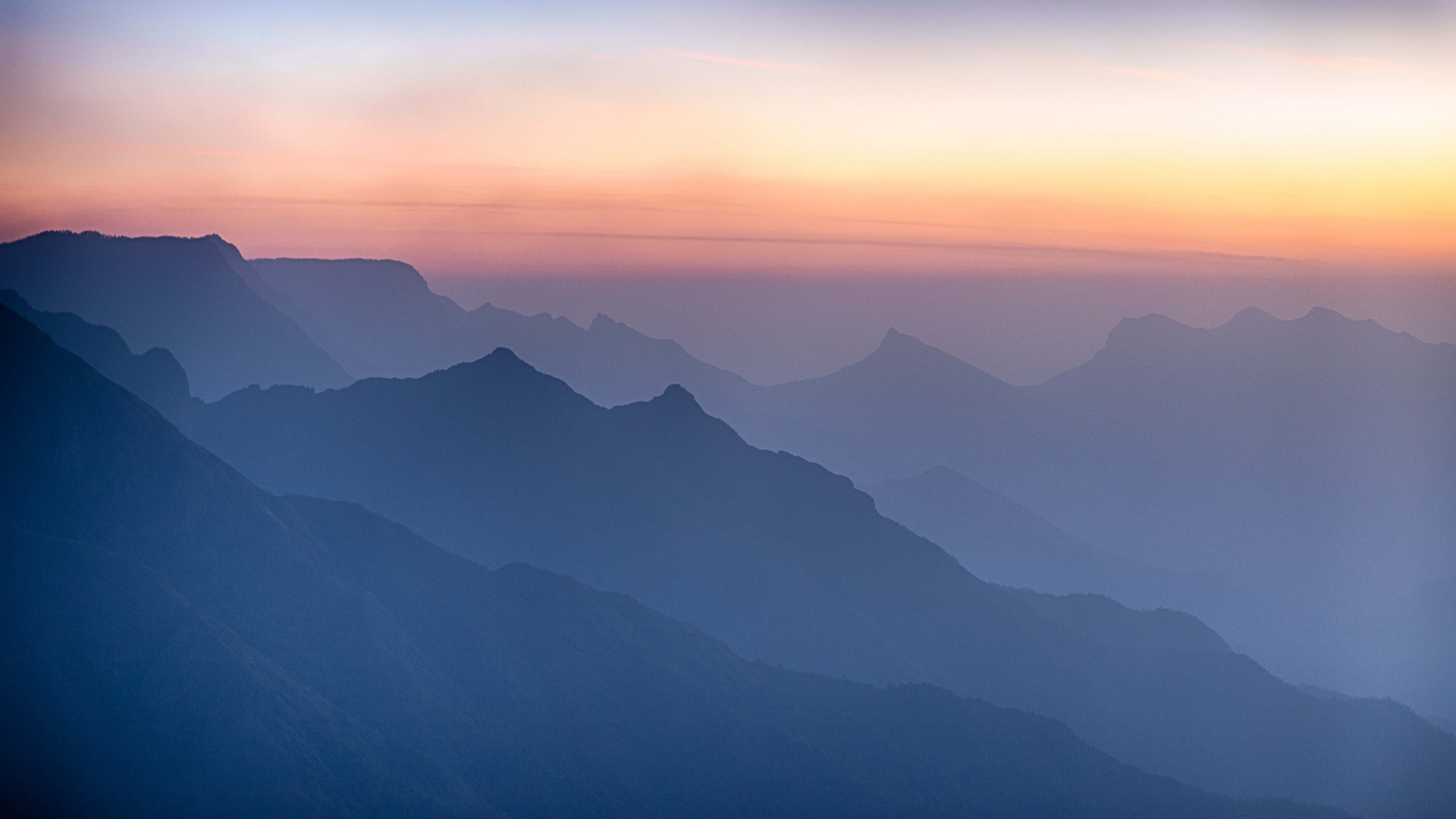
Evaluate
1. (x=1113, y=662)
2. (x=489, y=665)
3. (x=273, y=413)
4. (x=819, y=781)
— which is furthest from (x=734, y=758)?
(x=273, y=413)

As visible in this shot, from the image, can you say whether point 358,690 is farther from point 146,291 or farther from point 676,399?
point 146,291

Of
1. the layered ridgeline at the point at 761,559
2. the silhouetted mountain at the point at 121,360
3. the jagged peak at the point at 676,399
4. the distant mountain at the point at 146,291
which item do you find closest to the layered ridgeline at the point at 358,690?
the layered ridgeline at the point at 761,559

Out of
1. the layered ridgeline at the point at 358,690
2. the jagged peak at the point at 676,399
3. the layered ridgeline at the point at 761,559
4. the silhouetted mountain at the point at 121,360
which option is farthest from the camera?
the jagged peak at the point at 676,399

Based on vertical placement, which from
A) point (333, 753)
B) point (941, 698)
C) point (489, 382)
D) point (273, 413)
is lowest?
point (333, 753)

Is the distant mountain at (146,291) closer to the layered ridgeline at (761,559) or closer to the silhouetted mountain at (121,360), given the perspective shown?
the silhouetted mountain at (121,360)

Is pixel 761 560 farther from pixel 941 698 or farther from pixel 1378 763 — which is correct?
pixel 1378 763
